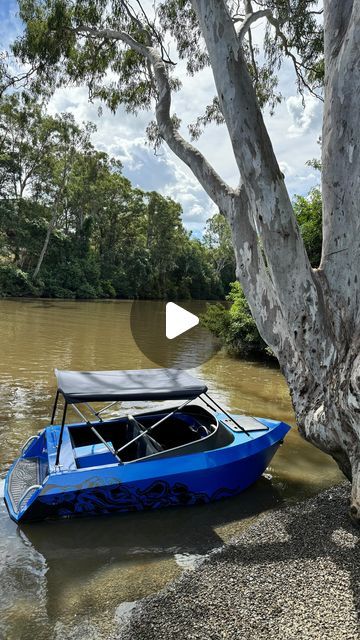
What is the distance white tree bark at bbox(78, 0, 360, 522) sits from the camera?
4293 millimetres

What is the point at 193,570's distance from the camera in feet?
12.6

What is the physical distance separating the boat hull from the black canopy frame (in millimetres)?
236

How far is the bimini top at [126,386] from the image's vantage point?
15.7 feet

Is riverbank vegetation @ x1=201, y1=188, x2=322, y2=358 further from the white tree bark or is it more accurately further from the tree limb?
the white tree bark

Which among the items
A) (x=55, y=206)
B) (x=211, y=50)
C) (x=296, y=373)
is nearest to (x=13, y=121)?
(x=55, y=206)

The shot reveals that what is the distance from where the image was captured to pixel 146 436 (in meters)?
5.44

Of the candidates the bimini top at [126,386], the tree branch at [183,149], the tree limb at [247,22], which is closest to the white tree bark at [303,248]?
the tree branch at [183,149]

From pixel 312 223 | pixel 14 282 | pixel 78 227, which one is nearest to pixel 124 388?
pixel 312 223

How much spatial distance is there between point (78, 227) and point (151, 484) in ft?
129

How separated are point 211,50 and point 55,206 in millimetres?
32720

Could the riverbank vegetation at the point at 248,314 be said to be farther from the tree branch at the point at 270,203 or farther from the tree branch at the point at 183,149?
the tree branch at the point at 270,203

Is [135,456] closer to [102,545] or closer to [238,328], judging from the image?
[102,545]

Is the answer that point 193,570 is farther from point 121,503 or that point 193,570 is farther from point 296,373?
point 296,373

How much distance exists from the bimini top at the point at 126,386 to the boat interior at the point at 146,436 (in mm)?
505
